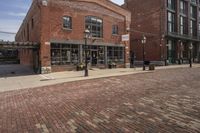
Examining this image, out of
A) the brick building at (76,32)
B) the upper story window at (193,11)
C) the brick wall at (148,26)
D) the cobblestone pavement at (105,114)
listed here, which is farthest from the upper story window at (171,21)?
the cobblestone pavement at (105,114)

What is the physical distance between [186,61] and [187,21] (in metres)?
8.39

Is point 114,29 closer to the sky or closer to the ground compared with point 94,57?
closer to the sky

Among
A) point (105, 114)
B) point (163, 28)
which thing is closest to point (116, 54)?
point (163, 28)

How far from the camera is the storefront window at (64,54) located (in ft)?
74.7

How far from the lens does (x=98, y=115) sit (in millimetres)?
6367

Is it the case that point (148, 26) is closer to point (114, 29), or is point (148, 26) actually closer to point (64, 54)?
point (114, 29)

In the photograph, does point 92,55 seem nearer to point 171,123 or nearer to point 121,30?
point 121,30

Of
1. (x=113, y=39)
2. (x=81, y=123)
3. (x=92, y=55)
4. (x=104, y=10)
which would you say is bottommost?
(x=81, y=123)

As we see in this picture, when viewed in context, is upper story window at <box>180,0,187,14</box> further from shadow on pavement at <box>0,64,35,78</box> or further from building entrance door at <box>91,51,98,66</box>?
shadow on pavement at <box>0,64,35,78</box>

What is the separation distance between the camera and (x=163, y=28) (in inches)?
1419

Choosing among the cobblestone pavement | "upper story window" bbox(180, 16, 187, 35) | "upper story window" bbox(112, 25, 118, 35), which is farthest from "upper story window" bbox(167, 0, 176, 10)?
the cobblestone pavement

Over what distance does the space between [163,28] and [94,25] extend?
14.9 m

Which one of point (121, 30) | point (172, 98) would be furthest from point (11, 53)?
point (172, 98)

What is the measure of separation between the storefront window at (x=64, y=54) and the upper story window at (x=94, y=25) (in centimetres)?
338
